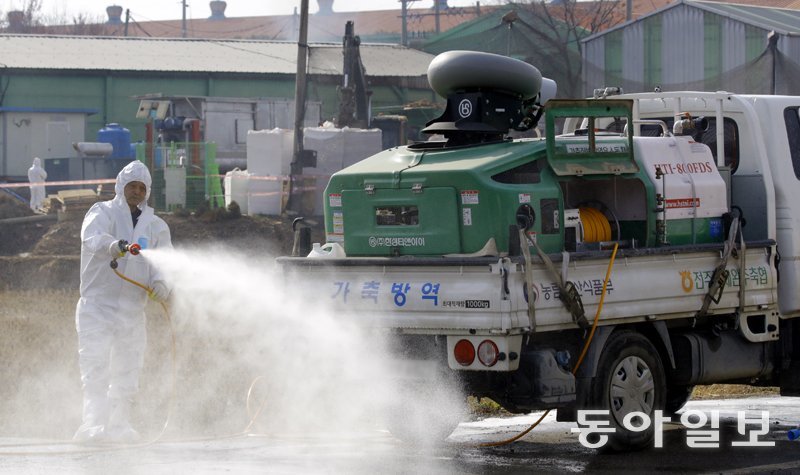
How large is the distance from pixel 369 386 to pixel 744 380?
3034 mm

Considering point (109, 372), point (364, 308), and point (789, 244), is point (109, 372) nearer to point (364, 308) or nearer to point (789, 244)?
point (364, 308)

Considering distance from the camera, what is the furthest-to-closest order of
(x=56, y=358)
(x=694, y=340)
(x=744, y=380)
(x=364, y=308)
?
1. (x=56, y=358)
2. (x=744, y=380)
3. (x=694, y=340)
4. (x=364, y=308)

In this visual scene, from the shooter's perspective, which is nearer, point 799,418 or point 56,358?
point 799,418

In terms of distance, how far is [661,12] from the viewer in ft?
121

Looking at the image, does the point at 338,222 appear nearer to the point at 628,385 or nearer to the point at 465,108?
the point at 465,108

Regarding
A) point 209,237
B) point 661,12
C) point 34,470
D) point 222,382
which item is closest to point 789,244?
point 222,382

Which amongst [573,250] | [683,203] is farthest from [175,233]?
[573,250]

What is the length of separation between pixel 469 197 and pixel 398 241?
693 millimetres

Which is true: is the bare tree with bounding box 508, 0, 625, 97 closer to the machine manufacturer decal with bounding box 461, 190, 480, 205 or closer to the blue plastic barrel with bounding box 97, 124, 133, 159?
the blue plastic barrel with bounding box 97, 124, 133, 159

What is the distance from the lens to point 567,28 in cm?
5072

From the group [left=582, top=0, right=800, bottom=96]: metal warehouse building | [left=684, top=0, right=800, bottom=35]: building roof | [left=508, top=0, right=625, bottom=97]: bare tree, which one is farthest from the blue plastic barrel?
[left=684, top=0, right=800, bottom=35]: building roof

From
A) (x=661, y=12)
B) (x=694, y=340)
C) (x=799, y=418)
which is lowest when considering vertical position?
(x=799, y=418)

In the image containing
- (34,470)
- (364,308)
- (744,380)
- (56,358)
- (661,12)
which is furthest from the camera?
(661,12)

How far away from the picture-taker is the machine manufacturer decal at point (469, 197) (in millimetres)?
8586
